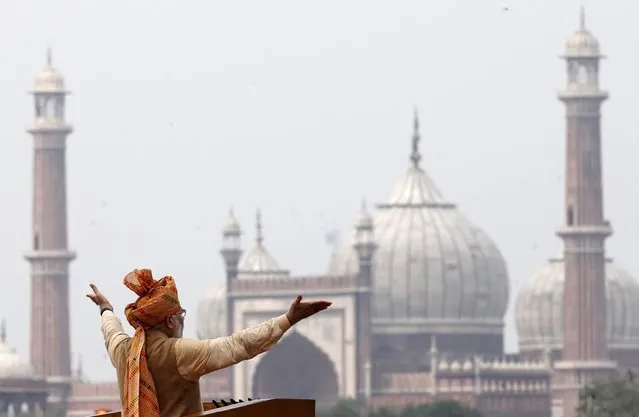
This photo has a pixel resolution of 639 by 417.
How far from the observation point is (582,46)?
9700 centimetres

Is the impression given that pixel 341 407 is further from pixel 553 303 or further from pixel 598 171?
pixel 553 303

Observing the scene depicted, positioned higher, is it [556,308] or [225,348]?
[556,308]

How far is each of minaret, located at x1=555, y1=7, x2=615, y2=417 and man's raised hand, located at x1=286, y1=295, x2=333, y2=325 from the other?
83.5 m

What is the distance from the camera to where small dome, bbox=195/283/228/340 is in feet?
345

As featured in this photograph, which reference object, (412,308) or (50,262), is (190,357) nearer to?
(50,262)

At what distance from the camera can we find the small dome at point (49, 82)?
104 m

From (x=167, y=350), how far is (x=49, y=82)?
97425mm

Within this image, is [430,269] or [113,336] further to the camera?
[430,269]

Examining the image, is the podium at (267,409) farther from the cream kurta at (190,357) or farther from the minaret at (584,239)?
the minaret at (584,239)

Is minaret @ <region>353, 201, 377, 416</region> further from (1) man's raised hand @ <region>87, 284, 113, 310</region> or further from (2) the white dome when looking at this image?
(1) man's raised hand @ <region>87, 284, 113, 310</region>

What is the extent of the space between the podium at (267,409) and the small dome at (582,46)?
8910cm

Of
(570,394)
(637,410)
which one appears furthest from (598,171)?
(637,410)

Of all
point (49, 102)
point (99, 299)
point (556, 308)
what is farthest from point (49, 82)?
point (99, 299)

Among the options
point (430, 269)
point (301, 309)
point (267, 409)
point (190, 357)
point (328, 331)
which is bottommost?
point (267, 409)
